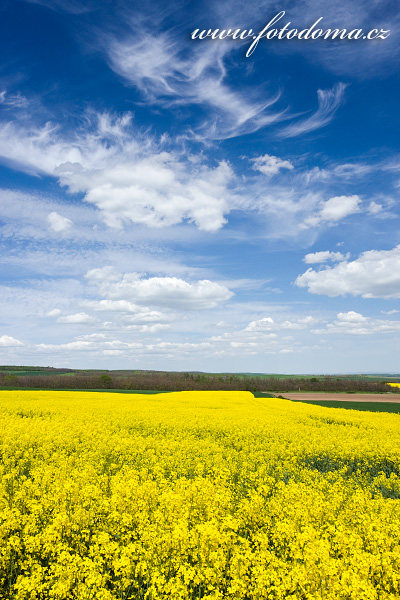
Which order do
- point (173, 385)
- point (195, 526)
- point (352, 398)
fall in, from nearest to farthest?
point (195, 526)
point (352, 398)
point (173, 385)

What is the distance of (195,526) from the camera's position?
20.3 ft

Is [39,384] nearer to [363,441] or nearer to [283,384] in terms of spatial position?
[283,384]

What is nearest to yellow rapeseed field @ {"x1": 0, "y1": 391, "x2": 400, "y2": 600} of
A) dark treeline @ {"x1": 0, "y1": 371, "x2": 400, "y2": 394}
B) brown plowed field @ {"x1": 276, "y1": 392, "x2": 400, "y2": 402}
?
brown plowed field @ {"x1": 276, "y1": 392, "x2": 400, "y2": 402}

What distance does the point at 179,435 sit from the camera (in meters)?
16.2

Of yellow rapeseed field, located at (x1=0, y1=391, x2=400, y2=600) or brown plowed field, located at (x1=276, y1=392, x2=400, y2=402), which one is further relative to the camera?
brown plowed field, located at (x1=276, y1=392, x2=400, y2=402)

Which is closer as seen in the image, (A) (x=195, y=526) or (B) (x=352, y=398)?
(A) (x=195, y=526)

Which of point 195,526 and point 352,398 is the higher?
point 195,526

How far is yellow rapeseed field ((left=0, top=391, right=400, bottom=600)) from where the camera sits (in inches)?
193

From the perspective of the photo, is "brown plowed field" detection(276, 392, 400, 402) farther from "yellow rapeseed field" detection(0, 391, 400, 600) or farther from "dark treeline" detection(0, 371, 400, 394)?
"yellow rapeseed field" detection(0, 391, 400, 600)

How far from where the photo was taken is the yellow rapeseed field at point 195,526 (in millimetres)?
4906

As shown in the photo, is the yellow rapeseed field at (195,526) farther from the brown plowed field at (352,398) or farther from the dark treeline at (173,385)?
→ the dark treeline at (173,385)

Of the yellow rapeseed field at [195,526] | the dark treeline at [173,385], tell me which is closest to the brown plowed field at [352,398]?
the dark treeline at [173,385]

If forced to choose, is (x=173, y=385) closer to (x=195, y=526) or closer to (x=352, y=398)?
(x=352, y=398)

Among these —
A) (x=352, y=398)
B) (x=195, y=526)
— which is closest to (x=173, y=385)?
(x=352, y=398)
